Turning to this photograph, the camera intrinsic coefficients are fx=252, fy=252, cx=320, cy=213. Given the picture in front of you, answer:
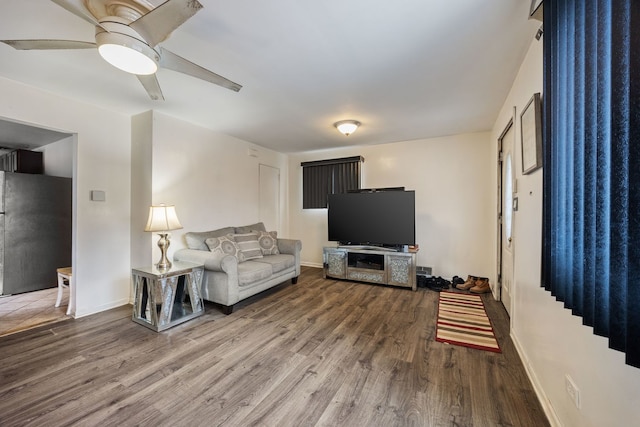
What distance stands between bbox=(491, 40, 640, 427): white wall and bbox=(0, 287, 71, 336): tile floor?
4383 mm

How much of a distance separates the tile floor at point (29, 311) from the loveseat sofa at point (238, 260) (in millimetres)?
1419

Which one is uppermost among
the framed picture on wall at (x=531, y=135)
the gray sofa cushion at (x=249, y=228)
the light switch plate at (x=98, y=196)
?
the framed picture on wall at (x=531, y=135)

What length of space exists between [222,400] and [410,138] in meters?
4.33

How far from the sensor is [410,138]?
4379 mm

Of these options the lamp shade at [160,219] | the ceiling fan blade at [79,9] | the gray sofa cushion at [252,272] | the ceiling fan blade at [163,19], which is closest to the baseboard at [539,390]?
the gray sofa cushion at [252,272]

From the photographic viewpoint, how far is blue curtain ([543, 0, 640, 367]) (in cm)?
71

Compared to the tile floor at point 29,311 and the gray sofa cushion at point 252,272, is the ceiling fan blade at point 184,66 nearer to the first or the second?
the gray sofa cushion at point 252,272

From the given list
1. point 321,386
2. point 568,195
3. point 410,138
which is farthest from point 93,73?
point 410,138

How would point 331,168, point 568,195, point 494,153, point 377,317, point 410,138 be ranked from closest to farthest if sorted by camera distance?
1. point 568,195
2. point 377,317
3. point 494,153
4. point 410,138
5. point 331,168

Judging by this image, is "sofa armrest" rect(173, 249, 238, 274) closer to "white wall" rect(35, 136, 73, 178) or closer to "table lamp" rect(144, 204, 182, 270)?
"table lamp" rect(144, 204, 182, 270)

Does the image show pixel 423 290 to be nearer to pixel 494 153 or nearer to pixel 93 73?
pixel 494 153

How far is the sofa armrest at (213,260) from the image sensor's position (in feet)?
9.30

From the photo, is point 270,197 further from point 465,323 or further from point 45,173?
point 45,173

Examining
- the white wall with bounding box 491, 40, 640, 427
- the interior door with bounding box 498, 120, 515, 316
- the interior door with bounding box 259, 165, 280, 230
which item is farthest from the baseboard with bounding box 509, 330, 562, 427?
the interior door with bounding box 259, 165, 280, 230
